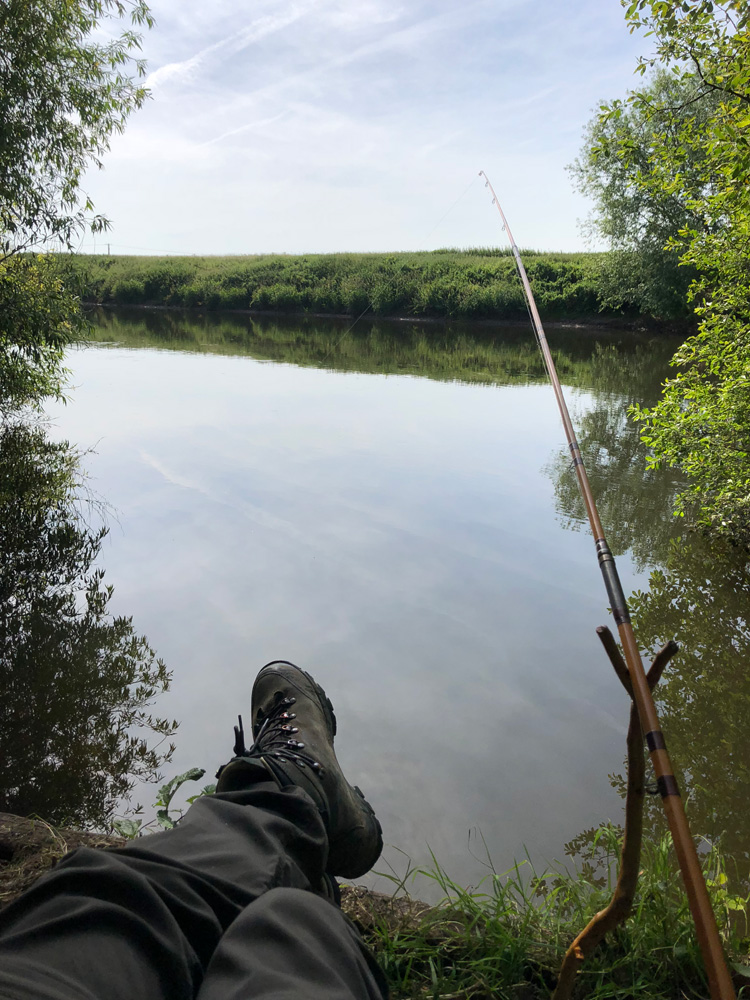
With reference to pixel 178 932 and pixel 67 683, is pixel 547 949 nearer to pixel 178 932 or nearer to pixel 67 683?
pixel 178 932

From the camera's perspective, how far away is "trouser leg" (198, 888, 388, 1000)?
910 millimetres

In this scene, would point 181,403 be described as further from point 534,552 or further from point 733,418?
point 733,418

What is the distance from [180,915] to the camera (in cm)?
108

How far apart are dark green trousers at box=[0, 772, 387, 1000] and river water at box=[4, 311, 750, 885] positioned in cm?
122

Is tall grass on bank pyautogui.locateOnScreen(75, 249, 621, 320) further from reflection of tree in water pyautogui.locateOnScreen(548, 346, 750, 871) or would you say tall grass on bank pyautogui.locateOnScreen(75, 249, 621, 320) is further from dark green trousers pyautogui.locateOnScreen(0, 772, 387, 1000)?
dark green trousers pyautogui.locateOnScreen(0, 772, 387, 1000)

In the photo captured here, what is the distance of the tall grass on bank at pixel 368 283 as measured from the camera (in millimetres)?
26984

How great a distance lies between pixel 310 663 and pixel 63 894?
2529 mm

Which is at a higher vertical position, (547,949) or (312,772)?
(312,772)

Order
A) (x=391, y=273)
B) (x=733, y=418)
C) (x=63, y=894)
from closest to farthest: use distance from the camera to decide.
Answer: (x=63, y=894) < (x=733, y=418) < (x=391, y=273)

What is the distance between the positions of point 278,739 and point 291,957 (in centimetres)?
93

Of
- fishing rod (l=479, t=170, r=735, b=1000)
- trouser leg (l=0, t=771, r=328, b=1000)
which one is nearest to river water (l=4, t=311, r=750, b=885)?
trouser leg (l=0, t=771, r=328, b=1000)

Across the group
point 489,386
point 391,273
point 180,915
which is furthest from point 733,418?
point 391,273

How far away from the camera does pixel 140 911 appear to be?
1023 mm

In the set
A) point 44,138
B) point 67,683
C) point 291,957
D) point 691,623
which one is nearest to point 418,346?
point 44,138
